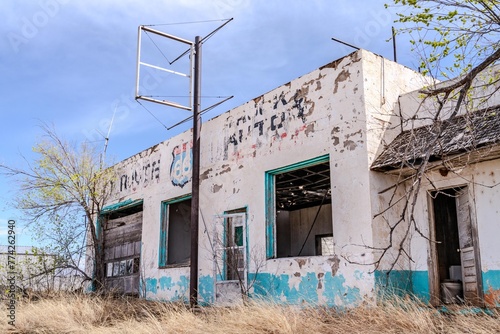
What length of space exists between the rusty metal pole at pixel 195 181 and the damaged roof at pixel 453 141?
477 cm

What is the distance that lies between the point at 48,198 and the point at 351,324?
470 inches

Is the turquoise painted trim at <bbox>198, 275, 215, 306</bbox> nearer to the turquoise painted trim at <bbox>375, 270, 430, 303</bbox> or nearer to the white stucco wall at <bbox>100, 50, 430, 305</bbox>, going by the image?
the white stucco wall at <bbox>100, 50, 430, 305</bbox>

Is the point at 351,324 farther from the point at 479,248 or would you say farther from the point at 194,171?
the point at 194,171

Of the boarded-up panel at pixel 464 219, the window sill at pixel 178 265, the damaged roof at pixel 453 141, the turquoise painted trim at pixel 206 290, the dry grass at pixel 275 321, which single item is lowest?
the dry grass at pixel 275 321

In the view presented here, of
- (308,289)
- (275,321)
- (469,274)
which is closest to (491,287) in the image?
(469,274)

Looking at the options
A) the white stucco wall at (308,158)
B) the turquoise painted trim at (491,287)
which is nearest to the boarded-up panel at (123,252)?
the white stucco wall at (308,158)

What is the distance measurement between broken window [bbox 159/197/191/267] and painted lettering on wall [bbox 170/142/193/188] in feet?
1.76

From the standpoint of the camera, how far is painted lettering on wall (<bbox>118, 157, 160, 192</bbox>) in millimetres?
15172

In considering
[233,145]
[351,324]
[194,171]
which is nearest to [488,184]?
[351,324]

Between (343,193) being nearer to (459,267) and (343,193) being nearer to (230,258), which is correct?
(459,267)

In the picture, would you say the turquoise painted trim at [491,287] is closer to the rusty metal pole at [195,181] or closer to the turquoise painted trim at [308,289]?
the turquoise painted trim at [308,289]

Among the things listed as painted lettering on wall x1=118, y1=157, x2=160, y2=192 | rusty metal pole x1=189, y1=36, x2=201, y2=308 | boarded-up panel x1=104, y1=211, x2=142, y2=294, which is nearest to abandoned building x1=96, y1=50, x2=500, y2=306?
rusty metal pole x1=189, y1=36, x2=201, y2=308

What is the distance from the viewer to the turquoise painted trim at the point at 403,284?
8.54 m

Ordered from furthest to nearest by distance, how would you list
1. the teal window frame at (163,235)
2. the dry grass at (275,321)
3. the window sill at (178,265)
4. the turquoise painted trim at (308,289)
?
1. the teal window frame at (163,235)
2. the window sill at (178,265)
3. the turquoise painted trim at (308,289)
4. the dry grass at (275,321)
